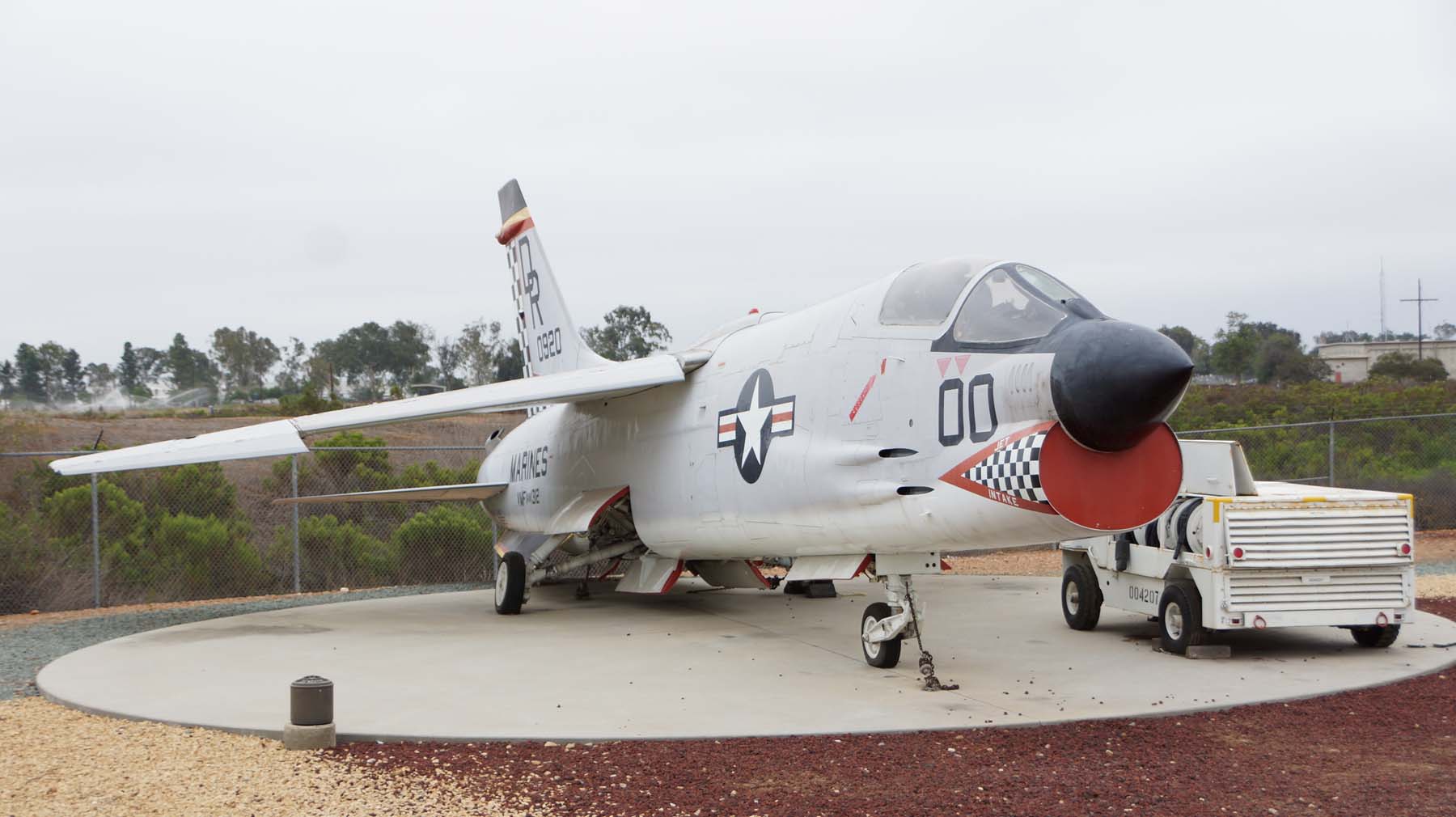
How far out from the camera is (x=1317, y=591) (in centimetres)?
891

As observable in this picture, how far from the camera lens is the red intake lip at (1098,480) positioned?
6.92 m

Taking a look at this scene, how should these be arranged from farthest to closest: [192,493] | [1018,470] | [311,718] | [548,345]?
1. [192,493]
2. [548,345]
3. [1018,470]
4. [311,718]

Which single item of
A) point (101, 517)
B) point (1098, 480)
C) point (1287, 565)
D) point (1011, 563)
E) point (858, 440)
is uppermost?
point (858, 440)

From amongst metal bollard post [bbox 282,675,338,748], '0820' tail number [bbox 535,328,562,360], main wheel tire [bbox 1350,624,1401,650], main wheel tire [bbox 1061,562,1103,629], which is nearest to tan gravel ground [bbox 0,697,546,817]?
metal bollard post [bbox 282,675,338,748]

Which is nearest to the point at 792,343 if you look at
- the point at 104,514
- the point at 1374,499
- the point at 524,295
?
the point at 1374,499

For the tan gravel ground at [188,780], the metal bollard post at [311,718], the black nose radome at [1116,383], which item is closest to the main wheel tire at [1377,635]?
the black nose radome at [1116,383]

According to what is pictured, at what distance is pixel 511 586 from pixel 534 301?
5.27 meters

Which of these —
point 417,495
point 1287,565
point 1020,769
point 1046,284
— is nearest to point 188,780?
point 1020,769

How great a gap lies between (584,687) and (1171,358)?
4665mm

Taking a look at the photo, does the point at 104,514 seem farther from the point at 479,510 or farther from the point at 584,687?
the point at 584,687

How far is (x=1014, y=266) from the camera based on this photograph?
26.3 feet

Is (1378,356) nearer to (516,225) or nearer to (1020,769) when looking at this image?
(516,225)

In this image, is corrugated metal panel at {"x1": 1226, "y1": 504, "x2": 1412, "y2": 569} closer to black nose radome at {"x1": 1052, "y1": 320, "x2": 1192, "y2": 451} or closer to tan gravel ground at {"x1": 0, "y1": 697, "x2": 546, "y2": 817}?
black nose radome at {"x1": 1052, "y1": 320, "x2": 1192, "y2": 451}

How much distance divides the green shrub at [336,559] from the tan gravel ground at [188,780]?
1183 centimetres
